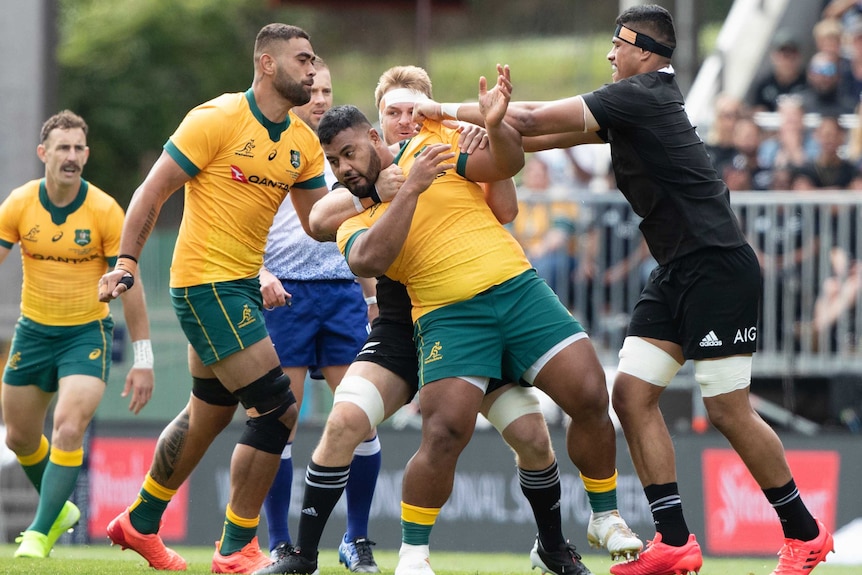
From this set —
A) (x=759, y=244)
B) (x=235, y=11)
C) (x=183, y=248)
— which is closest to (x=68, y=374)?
(x=183, y=248)

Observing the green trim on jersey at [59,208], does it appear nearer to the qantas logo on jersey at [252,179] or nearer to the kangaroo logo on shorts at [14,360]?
the kangaroo logo on shorts at [14,360]

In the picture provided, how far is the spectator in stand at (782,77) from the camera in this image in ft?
48.5

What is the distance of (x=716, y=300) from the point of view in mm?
6586

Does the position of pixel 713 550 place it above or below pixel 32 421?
below

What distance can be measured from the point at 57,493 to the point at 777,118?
8.54 meters

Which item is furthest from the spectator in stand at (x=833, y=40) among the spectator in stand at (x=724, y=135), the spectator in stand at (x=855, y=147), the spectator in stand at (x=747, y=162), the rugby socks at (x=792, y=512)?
the rugby socks at (x=792, y=512)

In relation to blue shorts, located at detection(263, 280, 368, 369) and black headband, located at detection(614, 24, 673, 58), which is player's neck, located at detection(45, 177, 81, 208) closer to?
blue shorts, located at detection(263, 280, 368, 369)

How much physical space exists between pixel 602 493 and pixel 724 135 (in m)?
7.44

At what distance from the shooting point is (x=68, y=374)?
8867mm

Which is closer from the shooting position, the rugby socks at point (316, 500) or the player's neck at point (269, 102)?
the rugby socks at point (316, 500)

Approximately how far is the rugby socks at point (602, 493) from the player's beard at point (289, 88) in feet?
7.91

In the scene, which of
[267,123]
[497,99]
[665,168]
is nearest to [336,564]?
[267,123]

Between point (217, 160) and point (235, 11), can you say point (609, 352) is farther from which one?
point (235, 11)

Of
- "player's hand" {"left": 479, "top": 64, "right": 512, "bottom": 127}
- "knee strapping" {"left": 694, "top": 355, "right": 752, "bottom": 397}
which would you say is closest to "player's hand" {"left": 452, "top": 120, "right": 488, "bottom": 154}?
"player's hand" {"left": 479, "top": 64, "right": 512, "bottom": 127}
